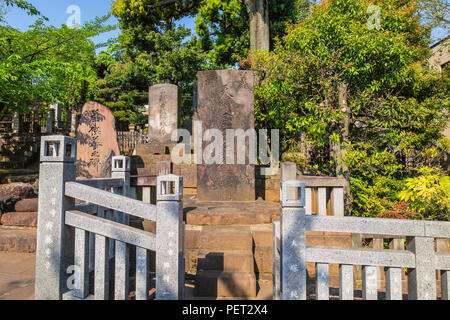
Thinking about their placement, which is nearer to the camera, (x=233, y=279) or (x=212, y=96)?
(x=233, y=279)

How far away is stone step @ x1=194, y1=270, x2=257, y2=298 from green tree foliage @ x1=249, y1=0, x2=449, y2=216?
368 cm

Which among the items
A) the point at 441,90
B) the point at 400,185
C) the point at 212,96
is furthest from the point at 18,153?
the point at 441,90

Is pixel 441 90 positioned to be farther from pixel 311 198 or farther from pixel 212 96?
pixel 212 96

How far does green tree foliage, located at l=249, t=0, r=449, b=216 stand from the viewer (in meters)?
5.29

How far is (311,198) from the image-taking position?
413cm

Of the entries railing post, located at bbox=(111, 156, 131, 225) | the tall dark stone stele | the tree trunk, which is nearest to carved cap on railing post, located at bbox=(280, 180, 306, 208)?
railing post, located at bbox=(111, 156, 131, 225)

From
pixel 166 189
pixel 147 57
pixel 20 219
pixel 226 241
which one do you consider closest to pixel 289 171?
pixel 226 241

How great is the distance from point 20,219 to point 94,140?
2.94 m

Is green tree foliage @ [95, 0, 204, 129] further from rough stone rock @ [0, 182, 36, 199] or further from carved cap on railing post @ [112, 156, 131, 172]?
carved cap on railing post @ [112, 156, 131, 172]

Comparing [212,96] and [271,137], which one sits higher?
[212,96]

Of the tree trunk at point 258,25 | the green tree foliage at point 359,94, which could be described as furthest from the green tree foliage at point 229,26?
the green tree foliage at point 359,94

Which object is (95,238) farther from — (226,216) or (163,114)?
(163,114)

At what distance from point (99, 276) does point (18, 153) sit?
12.7m
